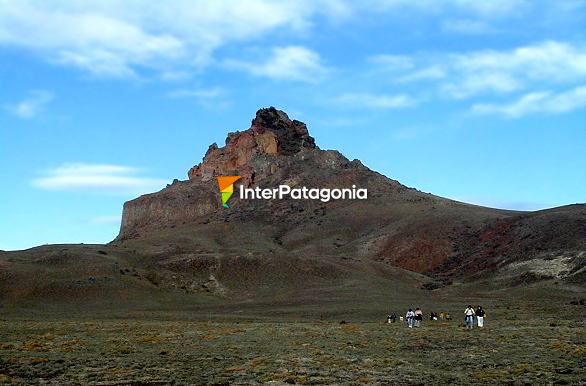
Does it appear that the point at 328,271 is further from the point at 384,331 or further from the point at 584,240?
the point at 384,331

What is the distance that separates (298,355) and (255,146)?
147 m

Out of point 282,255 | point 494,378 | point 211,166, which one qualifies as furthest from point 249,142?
point 494,378

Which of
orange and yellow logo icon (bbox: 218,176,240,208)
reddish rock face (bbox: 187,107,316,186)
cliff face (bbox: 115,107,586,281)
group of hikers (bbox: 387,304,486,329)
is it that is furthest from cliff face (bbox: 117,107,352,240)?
group of hikers (bbox: 387,304,486,329)

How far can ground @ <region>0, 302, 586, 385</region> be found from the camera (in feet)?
70.0

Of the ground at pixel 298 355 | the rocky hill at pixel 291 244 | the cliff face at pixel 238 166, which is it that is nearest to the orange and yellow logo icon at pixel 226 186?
the cliff face at pixel 238 166

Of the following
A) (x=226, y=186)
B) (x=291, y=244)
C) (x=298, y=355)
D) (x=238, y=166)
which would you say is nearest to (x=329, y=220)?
(x=291, y=244)

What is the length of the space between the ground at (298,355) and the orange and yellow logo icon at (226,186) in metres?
117

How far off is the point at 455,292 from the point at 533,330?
166ft

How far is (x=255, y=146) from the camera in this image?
568 feet

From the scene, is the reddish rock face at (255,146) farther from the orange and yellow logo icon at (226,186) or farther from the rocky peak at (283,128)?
the orange and yellow logo icon at (226,186)

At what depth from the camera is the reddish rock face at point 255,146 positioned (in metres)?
171

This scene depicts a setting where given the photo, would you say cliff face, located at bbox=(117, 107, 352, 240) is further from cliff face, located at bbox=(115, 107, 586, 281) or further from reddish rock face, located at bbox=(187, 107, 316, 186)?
cliff face, located at bbox=(115, 107, 586, 281)

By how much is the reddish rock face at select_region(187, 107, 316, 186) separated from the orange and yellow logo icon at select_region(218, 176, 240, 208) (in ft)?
7.26

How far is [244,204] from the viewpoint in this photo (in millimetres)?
156500
